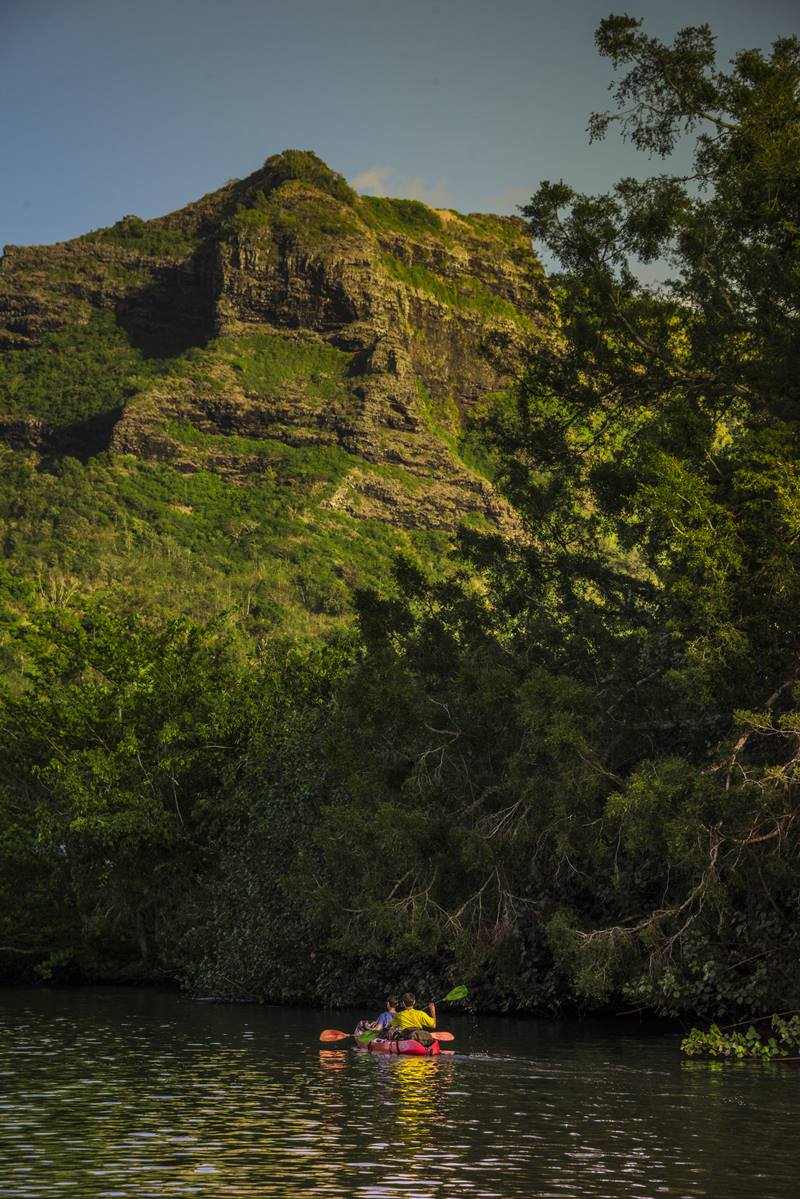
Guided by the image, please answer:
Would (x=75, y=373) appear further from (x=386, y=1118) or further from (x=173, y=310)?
(x=386, y=1118)

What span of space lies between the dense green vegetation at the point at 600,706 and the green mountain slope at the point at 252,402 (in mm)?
66326

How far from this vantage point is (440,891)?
2695 cm

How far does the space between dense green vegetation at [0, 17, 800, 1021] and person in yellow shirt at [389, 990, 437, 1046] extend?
1.08 m

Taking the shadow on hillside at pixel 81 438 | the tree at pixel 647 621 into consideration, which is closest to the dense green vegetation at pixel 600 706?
the tree at pixel 647 621

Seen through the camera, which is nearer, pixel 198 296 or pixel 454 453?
pixel 454 453

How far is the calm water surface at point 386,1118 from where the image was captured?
44.4 feet

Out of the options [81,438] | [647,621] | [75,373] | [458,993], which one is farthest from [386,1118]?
[75,373]

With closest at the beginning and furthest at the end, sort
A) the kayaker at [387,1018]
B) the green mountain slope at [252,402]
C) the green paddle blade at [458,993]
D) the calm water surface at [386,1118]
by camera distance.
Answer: the calm water surface at [386,1118] → the kayaker at [387,1018] → the green paddle blade at [458,993] → the green mountain slope at [252,402]

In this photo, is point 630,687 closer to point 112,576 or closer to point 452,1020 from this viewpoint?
point 452,1020

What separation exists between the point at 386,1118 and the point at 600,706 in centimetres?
887

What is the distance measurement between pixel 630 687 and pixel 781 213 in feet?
27.1

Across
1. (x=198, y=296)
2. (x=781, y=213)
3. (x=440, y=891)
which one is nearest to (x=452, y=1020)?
(x=440, y=891)

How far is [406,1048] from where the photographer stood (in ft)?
80.4

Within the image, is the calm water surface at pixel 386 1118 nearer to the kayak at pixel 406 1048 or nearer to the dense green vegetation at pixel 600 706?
the kayak at pixel 406 1048
